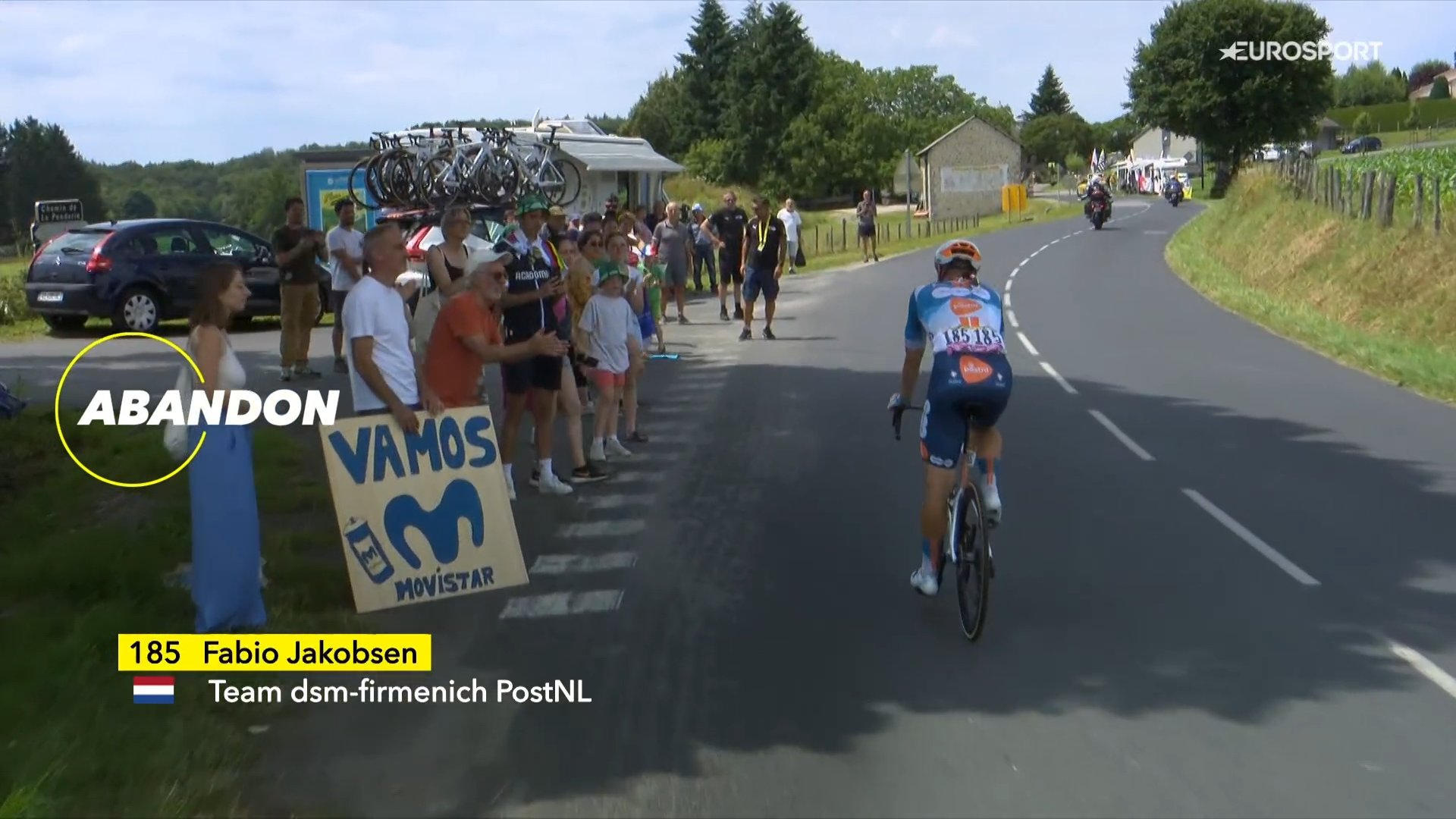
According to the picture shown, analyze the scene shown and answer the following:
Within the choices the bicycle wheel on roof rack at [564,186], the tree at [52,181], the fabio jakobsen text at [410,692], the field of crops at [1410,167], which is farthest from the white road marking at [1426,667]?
the tree at [52,181]

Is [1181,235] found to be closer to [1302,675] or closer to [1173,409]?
[1173,409]

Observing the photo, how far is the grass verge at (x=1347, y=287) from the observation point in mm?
17641

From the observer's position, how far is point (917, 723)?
5.65 m

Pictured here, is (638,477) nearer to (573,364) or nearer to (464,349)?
(573,364)

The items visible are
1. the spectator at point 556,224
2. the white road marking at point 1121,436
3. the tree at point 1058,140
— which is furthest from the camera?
the tree at point 1058,140

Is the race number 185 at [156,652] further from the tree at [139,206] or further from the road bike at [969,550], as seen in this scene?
the tree at [139,206]

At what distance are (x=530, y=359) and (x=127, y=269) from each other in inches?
481

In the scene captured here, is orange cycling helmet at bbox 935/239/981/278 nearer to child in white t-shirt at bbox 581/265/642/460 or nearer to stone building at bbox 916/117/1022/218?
child in white t-shirt at bbox 581/265/642/460

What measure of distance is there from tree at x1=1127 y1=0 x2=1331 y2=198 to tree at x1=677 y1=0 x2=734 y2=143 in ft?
96.0

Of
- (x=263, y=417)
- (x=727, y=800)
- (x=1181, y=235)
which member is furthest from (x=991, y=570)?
(x=1181, y=235)

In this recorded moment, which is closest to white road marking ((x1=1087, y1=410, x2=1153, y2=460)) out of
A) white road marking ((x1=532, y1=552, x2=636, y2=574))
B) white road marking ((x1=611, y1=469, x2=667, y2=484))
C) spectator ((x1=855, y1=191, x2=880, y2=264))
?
white road marking ((x1=611, y1=469, x2=667, y2=484))

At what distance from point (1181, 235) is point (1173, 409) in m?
30.7

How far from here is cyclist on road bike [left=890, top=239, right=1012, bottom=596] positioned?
6.58 m

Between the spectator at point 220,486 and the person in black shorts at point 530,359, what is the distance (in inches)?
114
